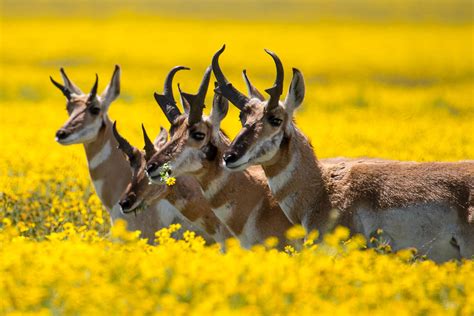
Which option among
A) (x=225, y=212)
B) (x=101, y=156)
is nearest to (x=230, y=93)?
(x=225, y=212)

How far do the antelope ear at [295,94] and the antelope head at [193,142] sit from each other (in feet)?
2.67

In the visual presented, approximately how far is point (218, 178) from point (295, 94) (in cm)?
118

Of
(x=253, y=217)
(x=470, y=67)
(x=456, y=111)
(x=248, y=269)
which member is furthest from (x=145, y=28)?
(x=248, y=269)

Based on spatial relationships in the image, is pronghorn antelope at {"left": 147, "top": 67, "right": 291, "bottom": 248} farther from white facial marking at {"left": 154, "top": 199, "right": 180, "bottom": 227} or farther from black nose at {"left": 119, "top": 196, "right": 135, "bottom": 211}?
white facial marking at {"left": 154, "top": 199, "right": 180, "bottom": 227}

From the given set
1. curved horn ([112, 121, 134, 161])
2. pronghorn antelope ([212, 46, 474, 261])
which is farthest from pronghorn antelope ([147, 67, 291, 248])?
curved horn ([112, 121, 134, 161])

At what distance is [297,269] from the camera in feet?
25.2

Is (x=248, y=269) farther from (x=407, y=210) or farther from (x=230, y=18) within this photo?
(x=230, y=18)

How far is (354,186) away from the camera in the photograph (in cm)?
977

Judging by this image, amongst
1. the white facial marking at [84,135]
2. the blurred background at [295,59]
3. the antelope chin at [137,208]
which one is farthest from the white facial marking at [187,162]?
the blurred background at [295,59]

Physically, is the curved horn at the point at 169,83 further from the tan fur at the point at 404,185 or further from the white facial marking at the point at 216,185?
the tan fur at the point at 404,185

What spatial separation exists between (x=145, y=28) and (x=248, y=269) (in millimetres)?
40706

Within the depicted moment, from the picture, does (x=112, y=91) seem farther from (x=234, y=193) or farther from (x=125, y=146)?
(x=234, y=193)

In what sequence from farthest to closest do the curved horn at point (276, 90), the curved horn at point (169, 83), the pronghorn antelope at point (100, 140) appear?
the pronghorn antelope at point (100, 140) < the curved horn at point (169, 83) < the curved horn at point (276, 90)

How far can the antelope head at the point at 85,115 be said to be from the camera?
40.5 feet
